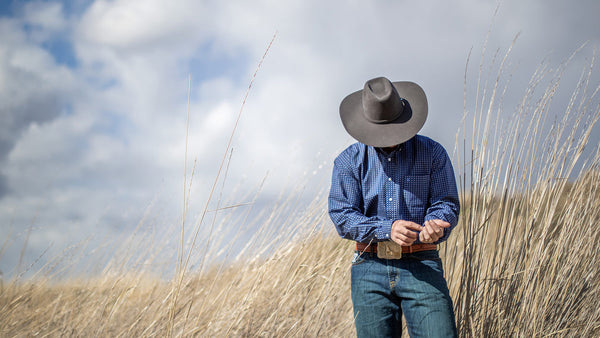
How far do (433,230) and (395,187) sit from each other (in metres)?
0.24

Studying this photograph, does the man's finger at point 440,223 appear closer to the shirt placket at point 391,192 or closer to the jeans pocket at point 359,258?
the shirt placket at point 391,192

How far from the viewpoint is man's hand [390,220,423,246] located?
4.40 feet

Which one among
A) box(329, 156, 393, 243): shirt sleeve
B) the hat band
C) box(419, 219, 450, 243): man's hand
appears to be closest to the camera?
box(419, 219, 450, 243): man's hand

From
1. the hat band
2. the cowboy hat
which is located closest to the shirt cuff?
the cowboy hat

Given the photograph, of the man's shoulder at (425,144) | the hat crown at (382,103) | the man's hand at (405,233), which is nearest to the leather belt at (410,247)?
the man's hand at (405,233)

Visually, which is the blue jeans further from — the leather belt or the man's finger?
the man's finger

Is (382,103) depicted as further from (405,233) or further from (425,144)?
(405,233)

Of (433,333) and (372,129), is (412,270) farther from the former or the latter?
(372,129)

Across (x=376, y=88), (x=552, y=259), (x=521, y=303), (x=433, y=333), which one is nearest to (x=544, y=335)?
(x=521, y=303)

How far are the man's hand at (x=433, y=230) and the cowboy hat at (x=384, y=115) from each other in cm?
30

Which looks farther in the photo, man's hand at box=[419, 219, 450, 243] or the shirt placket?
the shirt placket

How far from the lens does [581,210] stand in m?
2.76

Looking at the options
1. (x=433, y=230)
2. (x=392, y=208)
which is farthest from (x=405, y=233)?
(x=392, y=208)

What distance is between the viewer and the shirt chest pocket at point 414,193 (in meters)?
1.52
